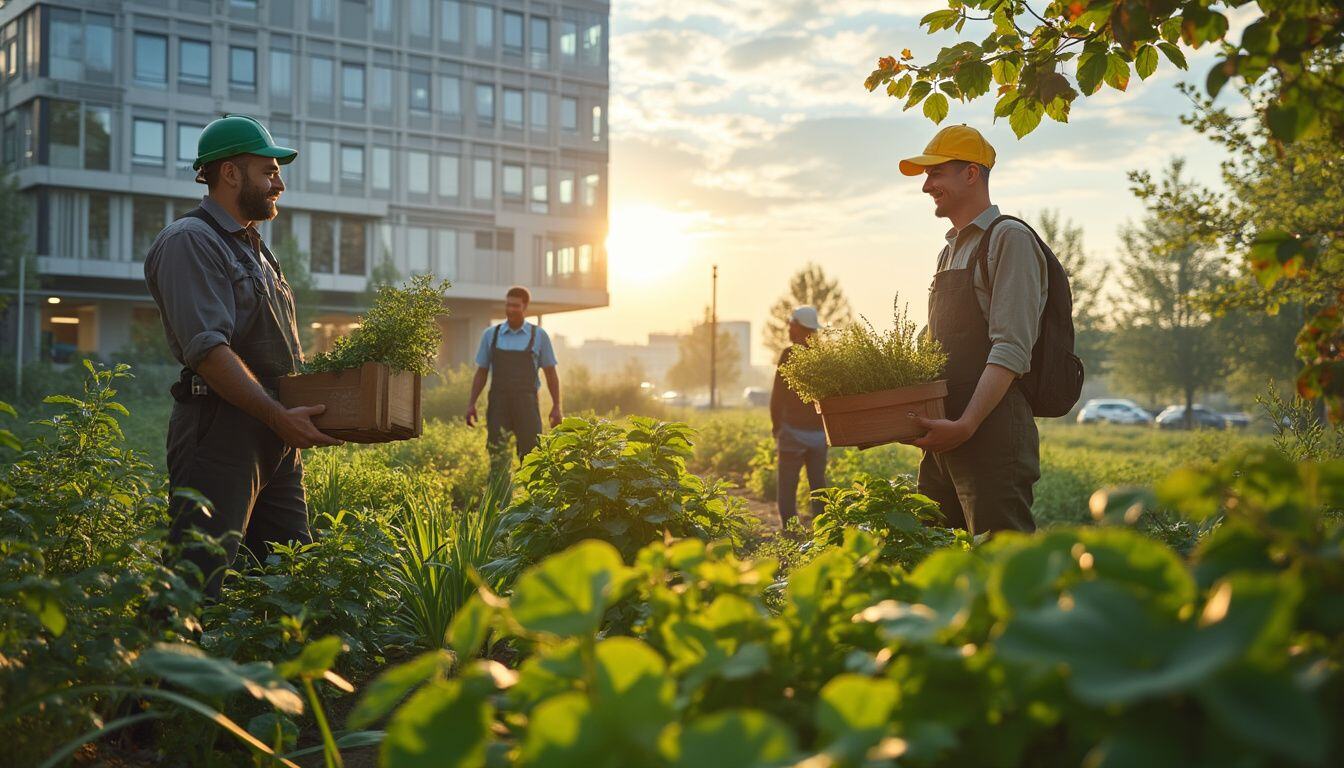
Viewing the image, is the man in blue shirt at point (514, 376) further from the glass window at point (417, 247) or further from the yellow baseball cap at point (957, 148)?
the glass window at point (417, 247)

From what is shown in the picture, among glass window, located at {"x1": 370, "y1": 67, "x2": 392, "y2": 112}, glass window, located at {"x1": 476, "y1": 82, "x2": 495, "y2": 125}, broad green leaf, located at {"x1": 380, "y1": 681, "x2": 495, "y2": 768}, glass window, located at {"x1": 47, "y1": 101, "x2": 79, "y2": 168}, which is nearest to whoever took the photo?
broad green leaf, located at {"x1": 380, "y1": 681, "x2": 495, "y2": 768}

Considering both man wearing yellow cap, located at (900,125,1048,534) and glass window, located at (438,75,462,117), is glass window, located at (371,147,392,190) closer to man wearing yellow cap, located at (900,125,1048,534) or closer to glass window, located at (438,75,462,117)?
glass window, located at (438,75,462,117)

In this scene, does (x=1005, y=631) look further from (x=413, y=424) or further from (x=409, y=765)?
(x=413, y=424)

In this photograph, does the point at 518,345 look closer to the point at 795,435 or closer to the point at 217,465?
the point at 795,435

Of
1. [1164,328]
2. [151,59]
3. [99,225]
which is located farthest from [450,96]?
[1164,328]

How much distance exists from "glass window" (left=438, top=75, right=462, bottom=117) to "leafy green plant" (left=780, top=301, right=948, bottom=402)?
4191cm

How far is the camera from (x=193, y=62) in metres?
38.3

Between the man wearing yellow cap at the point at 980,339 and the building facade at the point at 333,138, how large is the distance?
30.5 meters

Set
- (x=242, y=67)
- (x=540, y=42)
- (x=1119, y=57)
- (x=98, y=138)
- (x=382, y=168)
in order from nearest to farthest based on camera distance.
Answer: (x=1119, y=57), (x=98, y=138), (x=242, y=67), (x=382, y=168), (x=540, y=42)

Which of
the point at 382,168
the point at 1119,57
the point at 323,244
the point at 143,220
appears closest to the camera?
the point at 1119,57

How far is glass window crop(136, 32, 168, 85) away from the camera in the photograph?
37.4 meters

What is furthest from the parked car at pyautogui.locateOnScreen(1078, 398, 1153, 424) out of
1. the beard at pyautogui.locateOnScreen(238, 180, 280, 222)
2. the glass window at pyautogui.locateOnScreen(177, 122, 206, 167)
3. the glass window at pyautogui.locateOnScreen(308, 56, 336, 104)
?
the beard at pyautogui.locateOnScreen(238, 180, 280, 222)

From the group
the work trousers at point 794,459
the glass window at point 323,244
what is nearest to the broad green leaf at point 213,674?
the work trousers at point 794,459

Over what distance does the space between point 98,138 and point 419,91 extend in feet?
39.7
